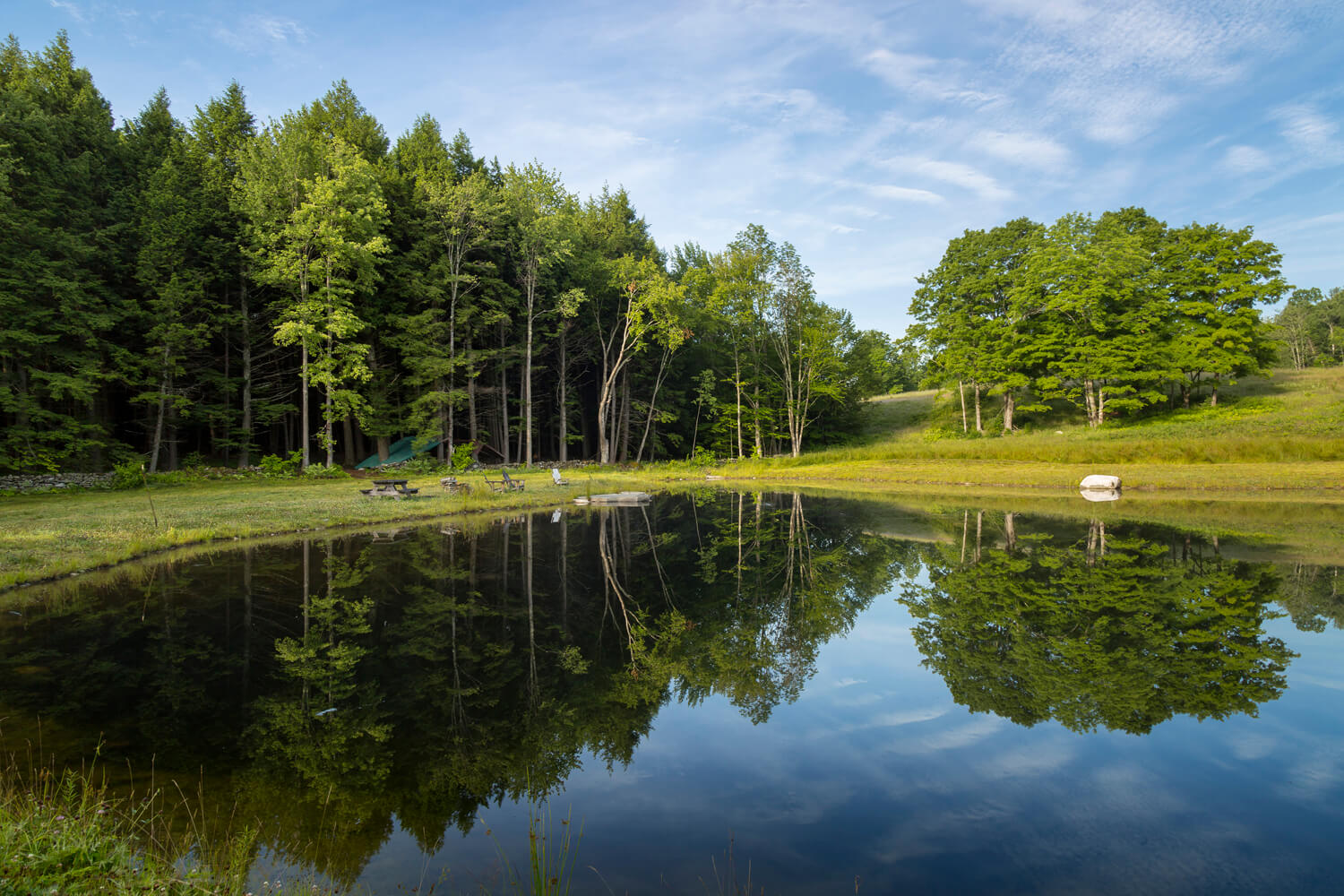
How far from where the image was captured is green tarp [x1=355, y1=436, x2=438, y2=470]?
34.5 metres

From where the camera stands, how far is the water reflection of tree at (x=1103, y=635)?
6016 mm

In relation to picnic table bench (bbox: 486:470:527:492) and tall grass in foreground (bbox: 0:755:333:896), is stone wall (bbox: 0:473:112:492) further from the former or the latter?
tall grass in foreground (bbox: 0:755:333:896)

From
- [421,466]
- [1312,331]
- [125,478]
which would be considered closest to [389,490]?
[421,466]

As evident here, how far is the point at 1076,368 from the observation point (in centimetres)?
4497

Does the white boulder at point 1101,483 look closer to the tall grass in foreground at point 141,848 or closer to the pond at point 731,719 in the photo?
the pond at point 731,719

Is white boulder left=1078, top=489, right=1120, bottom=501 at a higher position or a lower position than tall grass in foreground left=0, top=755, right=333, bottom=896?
lower

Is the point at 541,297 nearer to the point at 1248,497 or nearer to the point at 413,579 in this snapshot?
the point at 413,579

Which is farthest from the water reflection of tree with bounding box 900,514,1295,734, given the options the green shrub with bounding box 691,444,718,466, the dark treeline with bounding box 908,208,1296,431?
the dark treeline with bounding box 908,208,1296,431

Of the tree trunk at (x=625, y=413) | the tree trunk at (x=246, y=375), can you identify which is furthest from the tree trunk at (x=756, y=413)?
the tree trunk at (x=246, y=375)

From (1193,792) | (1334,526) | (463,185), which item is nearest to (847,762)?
(1193,792)

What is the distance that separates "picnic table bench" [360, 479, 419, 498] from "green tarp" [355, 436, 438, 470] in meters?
11.2

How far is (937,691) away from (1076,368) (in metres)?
47.4

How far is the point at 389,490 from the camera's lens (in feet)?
76.1

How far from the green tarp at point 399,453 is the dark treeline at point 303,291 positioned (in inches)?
22.9
